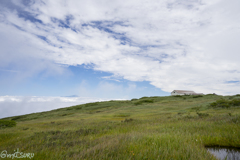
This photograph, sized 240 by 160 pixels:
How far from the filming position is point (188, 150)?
4203 millimetres

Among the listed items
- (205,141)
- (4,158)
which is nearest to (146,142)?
(205,141)

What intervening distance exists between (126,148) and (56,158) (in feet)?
6.70

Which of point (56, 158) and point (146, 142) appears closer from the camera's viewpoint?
point (56, 158)

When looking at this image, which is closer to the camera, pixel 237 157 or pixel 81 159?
pixel 81 159

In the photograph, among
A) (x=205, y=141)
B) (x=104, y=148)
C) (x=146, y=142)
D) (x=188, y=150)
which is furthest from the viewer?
(x=205, y=141)

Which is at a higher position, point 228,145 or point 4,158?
point 4,158

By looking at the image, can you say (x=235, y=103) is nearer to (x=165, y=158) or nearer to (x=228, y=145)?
(x=228, y=145)

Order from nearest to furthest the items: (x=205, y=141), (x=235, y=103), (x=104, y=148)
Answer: (x=104, y=148), (x=205, y=141), (x=235, y=103)

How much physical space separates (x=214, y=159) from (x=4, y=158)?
5974 mm

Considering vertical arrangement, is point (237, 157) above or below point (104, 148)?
below

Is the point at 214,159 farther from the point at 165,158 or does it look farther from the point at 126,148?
the point at 126,148

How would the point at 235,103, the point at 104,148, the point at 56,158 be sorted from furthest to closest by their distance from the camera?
the point at 235,103 → the point at 104,148 → the point at 56,158

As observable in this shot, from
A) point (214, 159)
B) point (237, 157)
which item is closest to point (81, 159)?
point (214, 159)

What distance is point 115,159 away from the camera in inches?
142
